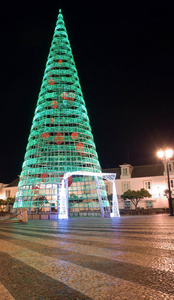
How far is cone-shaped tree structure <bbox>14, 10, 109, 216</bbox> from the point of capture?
39250mm

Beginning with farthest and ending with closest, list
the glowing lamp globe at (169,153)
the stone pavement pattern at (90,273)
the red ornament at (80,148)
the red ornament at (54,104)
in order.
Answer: the red ornament at (54,104)
the red ornament at (80,148)
the glowing lamp globe at (169,153)
the stone pavement pattern at (90,273)

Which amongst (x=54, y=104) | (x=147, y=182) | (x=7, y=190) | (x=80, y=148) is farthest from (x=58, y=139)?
(x=7, y=190)

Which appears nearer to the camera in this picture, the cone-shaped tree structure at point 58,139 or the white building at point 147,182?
the cone-shaped tree structure at point 58,139

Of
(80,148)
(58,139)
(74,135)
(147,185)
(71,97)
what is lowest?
(147,185)

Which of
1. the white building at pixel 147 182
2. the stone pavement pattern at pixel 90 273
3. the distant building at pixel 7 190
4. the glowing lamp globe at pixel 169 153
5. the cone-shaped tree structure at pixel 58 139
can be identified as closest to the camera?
the stone pavement pattern at pixel 90 273

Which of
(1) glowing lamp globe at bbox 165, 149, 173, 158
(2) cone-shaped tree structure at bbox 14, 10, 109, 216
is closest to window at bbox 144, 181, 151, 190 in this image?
(2) cone-shaped tree structure at bbox 14, 10, 109, 216

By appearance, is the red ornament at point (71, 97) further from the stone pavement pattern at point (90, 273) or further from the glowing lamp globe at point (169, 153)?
the stone pavement pattern at point (90, 273)

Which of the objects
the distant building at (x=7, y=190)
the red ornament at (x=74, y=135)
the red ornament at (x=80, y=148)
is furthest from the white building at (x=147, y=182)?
the distant building at (x=7, y=190)

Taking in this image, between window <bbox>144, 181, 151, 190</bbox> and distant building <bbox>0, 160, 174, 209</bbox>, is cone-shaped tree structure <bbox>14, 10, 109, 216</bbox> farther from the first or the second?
window <bbox>144, 181, 151, 190</bbox>

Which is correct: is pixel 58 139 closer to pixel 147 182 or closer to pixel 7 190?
pixel 147 182

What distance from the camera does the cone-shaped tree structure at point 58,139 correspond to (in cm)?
3925

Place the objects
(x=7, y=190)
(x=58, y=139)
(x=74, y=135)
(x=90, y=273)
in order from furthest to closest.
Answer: (x=7, y=190) → (x=74, y=135) → (x=58, y=139) → (x=90, y=273)

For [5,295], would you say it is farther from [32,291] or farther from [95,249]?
[95,249]

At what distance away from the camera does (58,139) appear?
132ft
